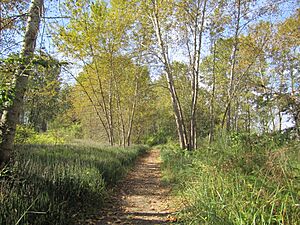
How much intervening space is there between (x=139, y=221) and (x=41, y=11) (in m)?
3.64

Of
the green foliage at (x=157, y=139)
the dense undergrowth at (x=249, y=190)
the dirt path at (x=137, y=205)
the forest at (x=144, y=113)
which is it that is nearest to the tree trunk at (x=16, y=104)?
the forest at (x=144, y=113)

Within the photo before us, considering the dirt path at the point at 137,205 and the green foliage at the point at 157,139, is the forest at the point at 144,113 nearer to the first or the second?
the dirt path at the point at 137,205

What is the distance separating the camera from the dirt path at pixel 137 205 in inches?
143

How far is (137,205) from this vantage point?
14.6 ft

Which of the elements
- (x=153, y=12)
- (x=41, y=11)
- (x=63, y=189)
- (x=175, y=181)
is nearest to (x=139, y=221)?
(x=63, y=189)

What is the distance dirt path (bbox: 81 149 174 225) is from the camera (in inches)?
143

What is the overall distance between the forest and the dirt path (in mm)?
54

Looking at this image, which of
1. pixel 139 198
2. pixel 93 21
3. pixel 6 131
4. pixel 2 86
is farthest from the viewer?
pixel 93 21

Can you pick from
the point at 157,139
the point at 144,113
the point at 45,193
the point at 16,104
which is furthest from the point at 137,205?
the point at 157,139

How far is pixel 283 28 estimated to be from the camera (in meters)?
9.59

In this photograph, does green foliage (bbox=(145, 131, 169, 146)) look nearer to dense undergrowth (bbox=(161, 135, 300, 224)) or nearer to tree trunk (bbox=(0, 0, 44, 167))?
dense undergrowth (bbox=(161, 135, 300, 224))

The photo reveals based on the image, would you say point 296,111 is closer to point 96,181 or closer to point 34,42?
point 96,181

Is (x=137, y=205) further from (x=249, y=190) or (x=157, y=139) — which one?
(x=157, y=139)

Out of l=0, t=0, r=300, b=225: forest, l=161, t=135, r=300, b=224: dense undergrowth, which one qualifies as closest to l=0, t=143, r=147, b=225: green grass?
l=0, t=0, r=300, b=225: forest
